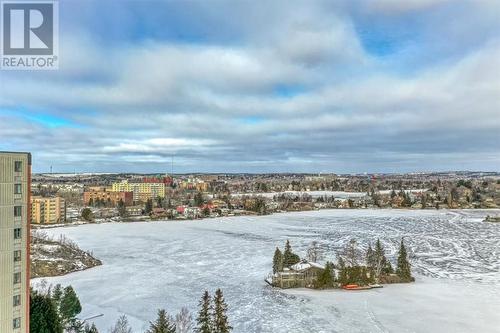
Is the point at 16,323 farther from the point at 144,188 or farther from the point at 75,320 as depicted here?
the point at 144,188

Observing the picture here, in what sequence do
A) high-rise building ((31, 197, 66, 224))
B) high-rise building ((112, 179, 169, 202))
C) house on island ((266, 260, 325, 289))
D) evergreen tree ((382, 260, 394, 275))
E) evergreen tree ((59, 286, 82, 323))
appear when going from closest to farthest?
evergreen tree ((59, 286, 82, 323)) < house on island ((266, 260, 325, 289)) < evergreen tree ((382, 260, 394, 275)) < high-rise building ((31, 197, 66, 224)) < high-rise building ((112, 179, 169, 202))

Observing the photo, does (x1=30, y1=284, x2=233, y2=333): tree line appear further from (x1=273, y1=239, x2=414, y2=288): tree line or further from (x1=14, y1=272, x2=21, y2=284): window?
(x1=273, y1=239, x2=414, y2=288): tree line

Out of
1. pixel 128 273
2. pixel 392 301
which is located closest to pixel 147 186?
pixel 128 273

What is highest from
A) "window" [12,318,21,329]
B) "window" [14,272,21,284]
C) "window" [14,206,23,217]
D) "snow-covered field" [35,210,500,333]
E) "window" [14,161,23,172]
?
"window" [14,161,23,172]

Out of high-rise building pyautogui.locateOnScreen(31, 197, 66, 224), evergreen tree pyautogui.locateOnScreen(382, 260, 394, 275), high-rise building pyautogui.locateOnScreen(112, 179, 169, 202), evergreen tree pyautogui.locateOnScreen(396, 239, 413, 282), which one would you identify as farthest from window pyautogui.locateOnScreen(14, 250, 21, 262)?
high-rise building pyautogui.locateOnScreen(112, 179, 169, 202)

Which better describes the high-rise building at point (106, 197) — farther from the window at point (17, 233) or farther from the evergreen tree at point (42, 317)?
the window at point (17, 233)

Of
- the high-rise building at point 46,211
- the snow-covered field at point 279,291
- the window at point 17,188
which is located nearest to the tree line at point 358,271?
the snow-covered field at point 279,291
